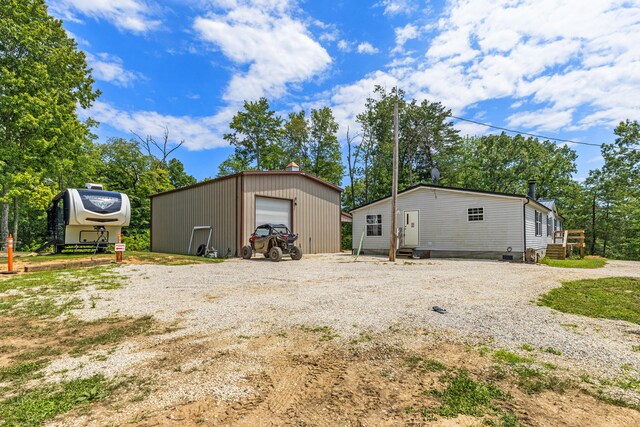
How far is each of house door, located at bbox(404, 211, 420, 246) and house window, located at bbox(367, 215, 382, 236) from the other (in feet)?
Answer: 5.07

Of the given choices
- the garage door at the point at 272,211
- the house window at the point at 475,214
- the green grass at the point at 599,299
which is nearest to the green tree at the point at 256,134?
the garage door at the point at 272,211

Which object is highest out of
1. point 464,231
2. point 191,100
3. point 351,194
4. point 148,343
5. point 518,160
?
point 191,100

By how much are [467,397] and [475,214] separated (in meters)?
14.3

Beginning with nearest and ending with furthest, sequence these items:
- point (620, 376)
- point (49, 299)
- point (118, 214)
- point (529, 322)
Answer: point (620, 376), point (529, 322), point (49, 299), point (118, 214)

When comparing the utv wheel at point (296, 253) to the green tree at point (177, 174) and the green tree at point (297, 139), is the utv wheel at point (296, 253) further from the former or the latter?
the green tree at point (177, 174)

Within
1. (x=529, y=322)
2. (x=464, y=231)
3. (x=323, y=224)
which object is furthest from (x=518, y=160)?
(x=529, y=322)

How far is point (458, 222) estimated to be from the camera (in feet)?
50.7

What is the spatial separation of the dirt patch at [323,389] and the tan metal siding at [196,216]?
11.9 meters

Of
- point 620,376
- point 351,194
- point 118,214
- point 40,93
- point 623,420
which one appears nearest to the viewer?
point 623,420

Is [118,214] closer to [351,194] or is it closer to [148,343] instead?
[148,343]

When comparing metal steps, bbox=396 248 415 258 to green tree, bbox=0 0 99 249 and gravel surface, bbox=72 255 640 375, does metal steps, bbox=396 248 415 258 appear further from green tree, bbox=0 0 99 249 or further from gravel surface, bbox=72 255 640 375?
green tree, bbox=0 0 99 249

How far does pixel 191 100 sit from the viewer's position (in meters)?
31.0

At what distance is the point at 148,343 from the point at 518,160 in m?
35.8

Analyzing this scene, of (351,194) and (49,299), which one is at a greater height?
(351,194)
